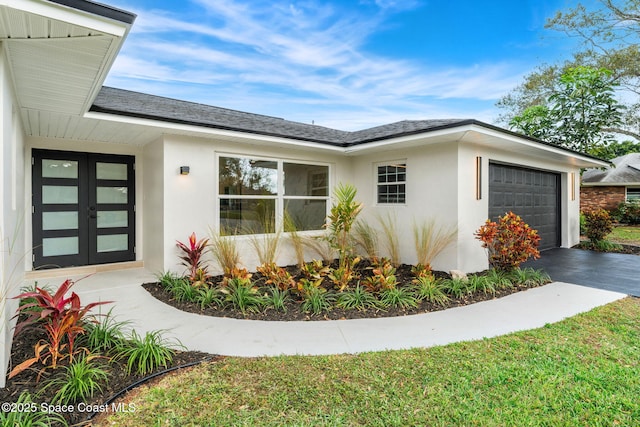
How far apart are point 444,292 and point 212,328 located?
382 cm

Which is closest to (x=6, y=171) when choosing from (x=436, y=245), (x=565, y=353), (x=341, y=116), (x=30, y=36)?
(x=30, y=36)

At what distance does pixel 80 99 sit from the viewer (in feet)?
13.6

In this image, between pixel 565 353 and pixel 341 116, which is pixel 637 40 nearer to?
pixel 341 116

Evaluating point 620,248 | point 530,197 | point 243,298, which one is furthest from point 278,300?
point 620,248

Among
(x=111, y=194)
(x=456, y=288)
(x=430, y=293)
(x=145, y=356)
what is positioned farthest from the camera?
(x=111, y=194)

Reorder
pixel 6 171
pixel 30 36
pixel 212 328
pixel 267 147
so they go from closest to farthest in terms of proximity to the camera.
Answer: pixel 30 36
pixel 6 171
pixel 212 328
pixel 267 147

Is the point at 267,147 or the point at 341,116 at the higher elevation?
the point at 341,116

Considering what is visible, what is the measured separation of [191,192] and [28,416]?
4.71 m

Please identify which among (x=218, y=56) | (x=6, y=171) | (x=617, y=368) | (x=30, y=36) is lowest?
(x=617, y=368)

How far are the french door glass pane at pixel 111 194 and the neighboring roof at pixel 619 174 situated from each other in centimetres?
2140

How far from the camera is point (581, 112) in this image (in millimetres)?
15164

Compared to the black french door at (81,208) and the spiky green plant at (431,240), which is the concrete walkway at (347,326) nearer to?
the spiky green plant at (431,240)

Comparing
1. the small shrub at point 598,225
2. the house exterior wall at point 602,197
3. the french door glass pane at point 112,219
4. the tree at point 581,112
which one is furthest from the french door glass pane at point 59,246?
the house exterior wall at point 602,197

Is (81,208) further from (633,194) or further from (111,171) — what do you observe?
(633,194)
